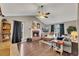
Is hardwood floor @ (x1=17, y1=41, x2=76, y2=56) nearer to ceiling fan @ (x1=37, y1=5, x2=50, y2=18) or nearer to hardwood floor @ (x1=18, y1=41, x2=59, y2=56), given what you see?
hardwood floor @ (x1=18, y1=41, x2=59, y2=56)

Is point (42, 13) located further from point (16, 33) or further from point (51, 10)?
point (16, 33)

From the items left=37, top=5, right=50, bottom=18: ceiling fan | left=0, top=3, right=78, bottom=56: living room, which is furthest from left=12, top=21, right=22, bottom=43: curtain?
left=37, top=5, right=50, bottom=18: ceiling fan

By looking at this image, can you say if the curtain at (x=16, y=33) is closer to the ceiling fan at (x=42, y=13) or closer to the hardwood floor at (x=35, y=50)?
the hardwood floor at (x=35, y=50)

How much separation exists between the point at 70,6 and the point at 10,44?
900mm

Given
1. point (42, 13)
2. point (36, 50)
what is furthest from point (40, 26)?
point (36, 50)

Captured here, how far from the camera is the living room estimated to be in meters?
1.88

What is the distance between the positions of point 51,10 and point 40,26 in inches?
9.7

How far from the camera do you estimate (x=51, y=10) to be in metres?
1.92

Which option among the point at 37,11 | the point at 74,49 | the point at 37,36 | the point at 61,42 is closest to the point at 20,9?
the point at 37,11

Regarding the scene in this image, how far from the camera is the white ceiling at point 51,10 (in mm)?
1898

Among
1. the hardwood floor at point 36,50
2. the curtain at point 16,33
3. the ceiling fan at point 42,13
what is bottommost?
the hardwood floor at point 36,50

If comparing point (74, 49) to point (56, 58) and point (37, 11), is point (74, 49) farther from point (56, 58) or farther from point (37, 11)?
point (37, 11)

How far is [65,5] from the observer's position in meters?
1.92

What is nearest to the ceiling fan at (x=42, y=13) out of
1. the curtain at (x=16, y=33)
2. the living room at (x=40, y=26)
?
the living room at (x=40, y=26)
